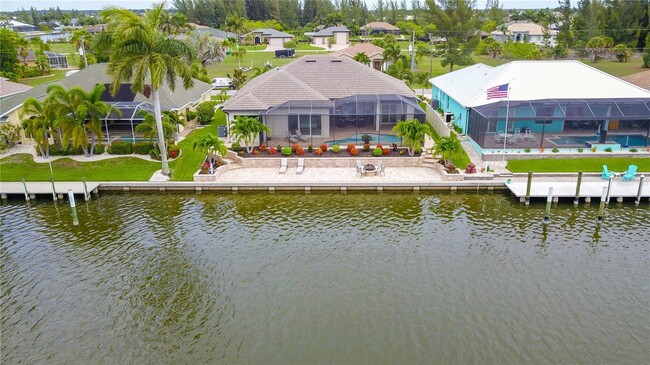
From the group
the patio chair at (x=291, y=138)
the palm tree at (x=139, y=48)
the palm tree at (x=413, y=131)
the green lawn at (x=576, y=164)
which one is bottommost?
the green lawn at (x=576, y=164)

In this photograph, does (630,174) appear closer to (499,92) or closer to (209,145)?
(499,92)

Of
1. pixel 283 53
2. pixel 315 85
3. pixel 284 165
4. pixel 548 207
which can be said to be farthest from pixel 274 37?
pixel 548 207

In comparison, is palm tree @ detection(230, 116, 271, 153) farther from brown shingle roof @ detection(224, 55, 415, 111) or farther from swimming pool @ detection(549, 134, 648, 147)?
swimming pool @ detection(549, 134, 648, 147)

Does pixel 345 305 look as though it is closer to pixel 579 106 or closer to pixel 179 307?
pixel 179 307

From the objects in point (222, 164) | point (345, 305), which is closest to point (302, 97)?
point (222, 164)

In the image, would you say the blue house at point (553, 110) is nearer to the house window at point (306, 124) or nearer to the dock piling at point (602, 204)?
the dock piling at point (602, 204)

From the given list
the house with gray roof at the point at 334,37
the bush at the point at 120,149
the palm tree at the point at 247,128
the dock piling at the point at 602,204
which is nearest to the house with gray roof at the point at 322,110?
the palm tree at the point at 247,128
